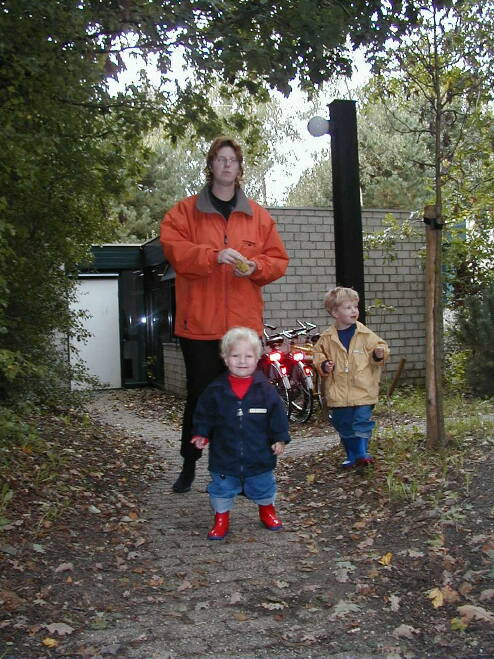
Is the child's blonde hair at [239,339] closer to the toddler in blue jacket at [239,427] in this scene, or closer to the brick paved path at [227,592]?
the toddler in blue jacket at [239,427]

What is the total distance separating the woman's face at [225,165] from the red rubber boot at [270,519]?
2083 millimetres

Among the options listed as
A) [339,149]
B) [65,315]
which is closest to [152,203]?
[65,315]

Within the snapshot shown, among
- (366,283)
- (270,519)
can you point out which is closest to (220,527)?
A: (270,519)

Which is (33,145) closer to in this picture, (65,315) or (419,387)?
(65,315)

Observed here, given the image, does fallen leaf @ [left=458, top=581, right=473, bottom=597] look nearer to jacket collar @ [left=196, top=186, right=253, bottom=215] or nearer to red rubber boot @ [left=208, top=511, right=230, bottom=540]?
red rubber boot @ [left=208, top=511, right=230, bottom=540]

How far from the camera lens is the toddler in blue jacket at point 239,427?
4.23 metres

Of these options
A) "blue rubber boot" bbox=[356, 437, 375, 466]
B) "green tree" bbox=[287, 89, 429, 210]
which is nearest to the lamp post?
"blue rubber boot" bbox=[356, 437, 375, 466]

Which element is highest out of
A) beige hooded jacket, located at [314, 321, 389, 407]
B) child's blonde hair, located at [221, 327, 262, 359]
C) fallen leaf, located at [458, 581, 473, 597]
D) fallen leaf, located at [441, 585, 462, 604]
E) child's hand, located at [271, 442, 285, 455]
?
child's blonde hair, located at [221, 327, 262, 359]

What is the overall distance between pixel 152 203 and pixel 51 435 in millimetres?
27814

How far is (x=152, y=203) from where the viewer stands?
112 ft

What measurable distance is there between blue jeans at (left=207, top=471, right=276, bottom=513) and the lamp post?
271 cm

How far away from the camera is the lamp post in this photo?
6609mm

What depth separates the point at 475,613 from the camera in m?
3.03

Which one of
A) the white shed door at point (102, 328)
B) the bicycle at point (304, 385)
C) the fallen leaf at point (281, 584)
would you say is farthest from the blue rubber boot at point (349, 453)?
the white shed door at point (102, 328)
